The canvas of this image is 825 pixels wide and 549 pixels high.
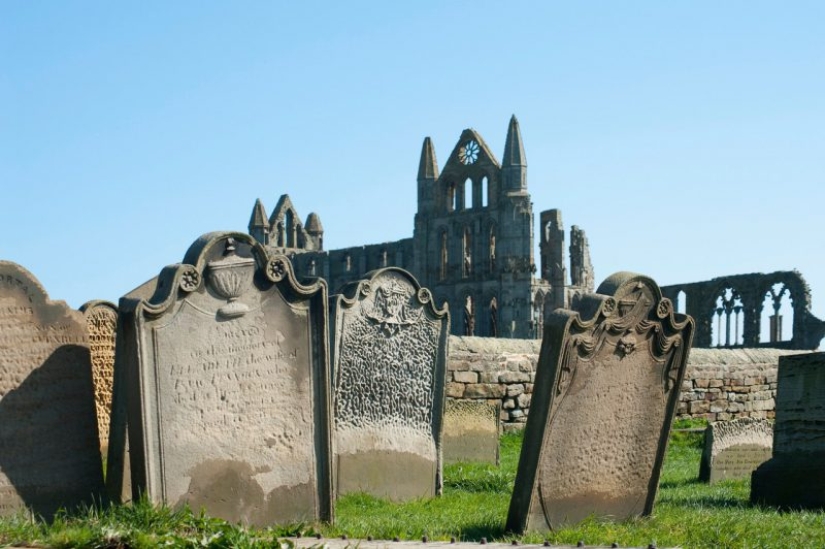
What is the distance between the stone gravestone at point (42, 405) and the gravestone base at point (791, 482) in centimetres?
548

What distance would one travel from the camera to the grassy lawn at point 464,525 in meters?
6.39

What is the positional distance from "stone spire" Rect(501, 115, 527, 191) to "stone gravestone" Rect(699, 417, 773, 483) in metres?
42.3

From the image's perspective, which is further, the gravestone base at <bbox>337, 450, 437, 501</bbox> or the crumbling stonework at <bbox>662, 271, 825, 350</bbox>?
the crumbling stonework at <bbox>662, 271, 825, 350</bbox>

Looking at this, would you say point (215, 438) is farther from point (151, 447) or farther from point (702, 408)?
point (702, 408)

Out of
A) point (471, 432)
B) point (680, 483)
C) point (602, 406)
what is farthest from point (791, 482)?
point (471, 432)

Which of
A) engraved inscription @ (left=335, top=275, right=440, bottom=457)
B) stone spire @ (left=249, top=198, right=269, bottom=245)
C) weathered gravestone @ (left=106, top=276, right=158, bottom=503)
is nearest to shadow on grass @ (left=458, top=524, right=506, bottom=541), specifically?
weathered gravestone @ (left=106, top=276, right=158, bottom=503)

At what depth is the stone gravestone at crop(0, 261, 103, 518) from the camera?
7938 millimetres

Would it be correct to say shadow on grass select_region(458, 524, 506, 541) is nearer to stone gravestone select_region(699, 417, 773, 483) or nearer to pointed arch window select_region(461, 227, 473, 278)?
stone gravestone select_region(699, 417, 773, 483)

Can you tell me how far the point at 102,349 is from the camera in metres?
11.1

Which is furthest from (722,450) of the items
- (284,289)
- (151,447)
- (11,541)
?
(11,541)

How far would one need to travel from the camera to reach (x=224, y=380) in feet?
26.4

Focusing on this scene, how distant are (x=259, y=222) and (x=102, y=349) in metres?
59.0

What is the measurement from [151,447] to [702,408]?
43.9 ft

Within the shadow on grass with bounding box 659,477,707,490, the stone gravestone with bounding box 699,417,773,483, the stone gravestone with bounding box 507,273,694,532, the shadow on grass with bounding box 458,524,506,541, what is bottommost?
the shadow on grass with bounding box 659,477,707,490
